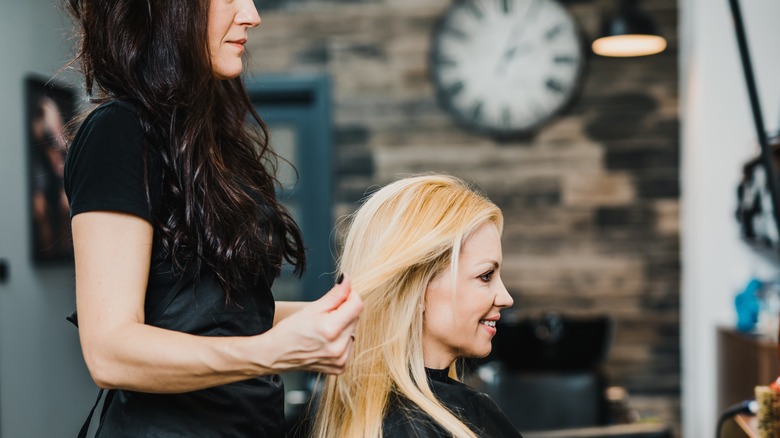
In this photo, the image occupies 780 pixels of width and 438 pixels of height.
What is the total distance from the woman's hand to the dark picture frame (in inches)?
118

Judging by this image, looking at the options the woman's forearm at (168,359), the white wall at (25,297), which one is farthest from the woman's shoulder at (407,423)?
the white wall at (25,297)

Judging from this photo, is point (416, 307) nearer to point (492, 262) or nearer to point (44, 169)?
point (492, 262)

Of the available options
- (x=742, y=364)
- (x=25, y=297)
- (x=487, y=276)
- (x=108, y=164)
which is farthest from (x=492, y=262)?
(x=25, y=297)

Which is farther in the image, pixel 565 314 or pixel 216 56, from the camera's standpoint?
pixel 565 314

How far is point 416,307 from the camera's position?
153 centimetres

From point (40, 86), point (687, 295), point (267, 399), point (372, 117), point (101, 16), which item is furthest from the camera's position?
point (372, 117)

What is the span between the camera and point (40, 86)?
13.1 feet

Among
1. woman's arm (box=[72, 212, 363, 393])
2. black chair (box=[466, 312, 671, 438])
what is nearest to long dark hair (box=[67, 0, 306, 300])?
woman's arm (box=[72, 212, 363, 393])

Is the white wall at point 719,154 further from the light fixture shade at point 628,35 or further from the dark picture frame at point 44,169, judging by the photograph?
the dark picture frame at point 44,169

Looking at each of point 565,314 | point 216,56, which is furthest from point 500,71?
point 216,56

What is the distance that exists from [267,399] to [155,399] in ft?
0.60

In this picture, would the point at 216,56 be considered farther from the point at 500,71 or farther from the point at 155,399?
the point at 500,71

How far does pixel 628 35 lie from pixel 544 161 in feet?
3.18

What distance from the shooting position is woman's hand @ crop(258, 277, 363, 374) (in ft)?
3.43
